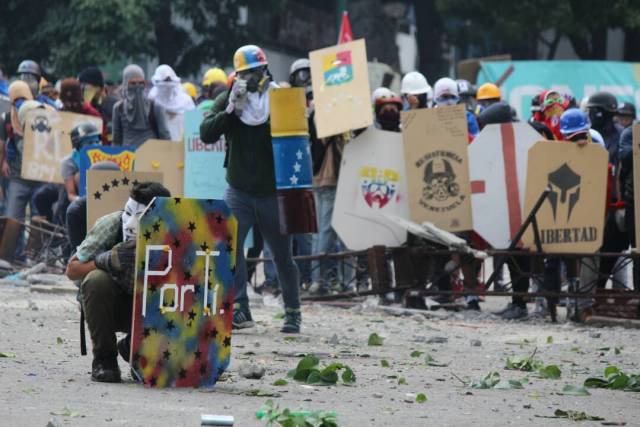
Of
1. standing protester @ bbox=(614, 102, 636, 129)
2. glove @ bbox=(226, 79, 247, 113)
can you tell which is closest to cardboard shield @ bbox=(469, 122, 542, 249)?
standing protester @ bbox=(614, 102, 636, 129)

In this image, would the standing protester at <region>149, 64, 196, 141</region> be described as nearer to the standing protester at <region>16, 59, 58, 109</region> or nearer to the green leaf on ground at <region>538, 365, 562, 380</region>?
the standing protester at <region>16, 59, 58, 109</region>

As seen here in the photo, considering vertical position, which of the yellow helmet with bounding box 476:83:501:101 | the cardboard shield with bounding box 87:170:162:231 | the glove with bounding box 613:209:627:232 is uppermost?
the yellow helmet with bounding box 476:83:501:101

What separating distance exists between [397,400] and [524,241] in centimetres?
552

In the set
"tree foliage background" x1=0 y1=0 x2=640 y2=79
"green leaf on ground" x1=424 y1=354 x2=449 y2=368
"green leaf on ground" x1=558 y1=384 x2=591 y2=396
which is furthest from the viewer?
"tree foliage background" x1=0 y1=0 x2=640 y2=79

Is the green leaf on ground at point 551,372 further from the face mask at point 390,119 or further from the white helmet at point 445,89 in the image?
the white helmet at point 445,89

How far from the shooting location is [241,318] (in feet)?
38.5

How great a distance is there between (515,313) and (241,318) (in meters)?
3.12

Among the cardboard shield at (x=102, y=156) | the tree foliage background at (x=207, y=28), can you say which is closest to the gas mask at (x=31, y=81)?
the cardboard shield at (x=102, y=156)

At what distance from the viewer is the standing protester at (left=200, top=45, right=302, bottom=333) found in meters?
11.6

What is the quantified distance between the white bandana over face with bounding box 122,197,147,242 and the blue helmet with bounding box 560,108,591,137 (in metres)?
5.85

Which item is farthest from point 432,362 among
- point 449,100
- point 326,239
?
point 449,100

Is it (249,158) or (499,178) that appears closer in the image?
(249,158)

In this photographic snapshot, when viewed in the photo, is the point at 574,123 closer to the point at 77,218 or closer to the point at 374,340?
the point at 374,340

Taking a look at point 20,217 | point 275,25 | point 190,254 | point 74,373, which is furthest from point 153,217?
point 275,25
